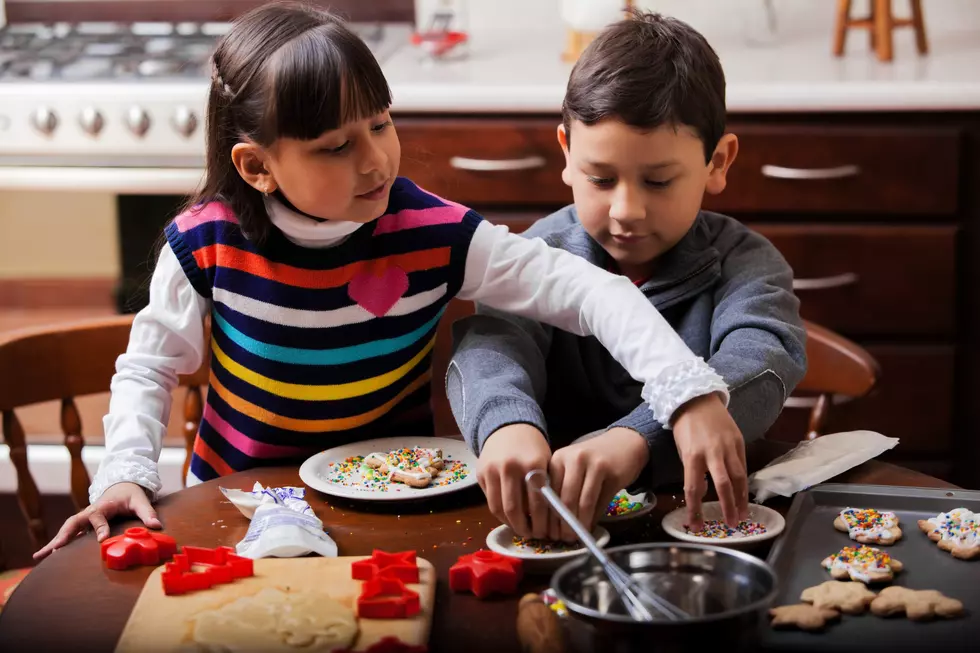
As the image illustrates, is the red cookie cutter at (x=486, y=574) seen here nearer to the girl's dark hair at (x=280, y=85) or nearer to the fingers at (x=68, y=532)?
the fingers at (x=68, y=532)

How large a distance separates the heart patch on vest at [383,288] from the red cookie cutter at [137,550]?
389 mm

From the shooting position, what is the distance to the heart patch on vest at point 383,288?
4.27ft

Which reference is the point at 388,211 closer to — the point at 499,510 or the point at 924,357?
the point at 499,510

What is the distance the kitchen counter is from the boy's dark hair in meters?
A: 0.93

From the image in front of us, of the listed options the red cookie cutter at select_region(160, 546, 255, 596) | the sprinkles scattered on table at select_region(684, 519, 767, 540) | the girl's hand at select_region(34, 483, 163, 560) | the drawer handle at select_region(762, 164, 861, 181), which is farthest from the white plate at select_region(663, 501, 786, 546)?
the drawer handle at select_region(762, 164, 861, 181)

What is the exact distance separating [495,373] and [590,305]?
121 mm

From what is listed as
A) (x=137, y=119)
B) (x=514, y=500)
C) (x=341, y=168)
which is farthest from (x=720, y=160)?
(x=137, y=119)

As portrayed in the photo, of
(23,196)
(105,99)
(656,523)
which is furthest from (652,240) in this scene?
(23,196)

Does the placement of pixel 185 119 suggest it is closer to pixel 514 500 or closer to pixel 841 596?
pixel 514 500

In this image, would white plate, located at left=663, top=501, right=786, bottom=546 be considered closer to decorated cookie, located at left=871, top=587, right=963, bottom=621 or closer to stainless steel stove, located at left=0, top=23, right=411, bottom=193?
decorated cookie, located at left=871, top=587, right=963, bottom=621

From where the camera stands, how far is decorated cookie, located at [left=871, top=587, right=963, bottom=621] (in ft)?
2.71

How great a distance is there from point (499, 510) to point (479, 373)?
0.64ft

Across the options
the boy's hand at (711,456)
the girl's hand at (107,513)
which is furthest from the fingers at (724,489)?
the girl's hand at (107,513)

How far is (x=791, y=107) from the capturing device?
7.04 feet
